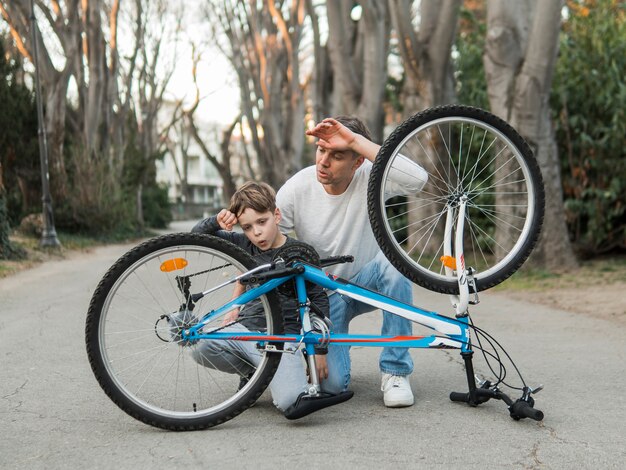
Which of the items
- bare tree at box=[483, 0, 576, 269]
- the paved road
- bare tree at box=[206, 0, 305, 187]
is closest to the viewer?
the paved road

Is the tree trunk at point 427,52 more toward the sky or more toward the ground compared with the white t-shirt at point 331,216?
more toward the sky

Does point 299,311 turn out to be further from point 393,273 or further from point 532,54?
point 532,54

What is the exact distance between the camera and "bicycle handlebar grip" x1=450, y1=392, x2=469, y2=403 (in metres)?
3.59

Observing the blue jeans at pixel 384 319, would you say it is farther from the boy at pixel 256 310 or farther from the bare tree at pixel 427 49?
the bare tree at pixel 427 49

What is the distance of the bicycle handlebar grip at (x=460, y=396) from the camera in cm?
359

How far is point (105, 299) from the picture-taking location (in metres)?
3.15

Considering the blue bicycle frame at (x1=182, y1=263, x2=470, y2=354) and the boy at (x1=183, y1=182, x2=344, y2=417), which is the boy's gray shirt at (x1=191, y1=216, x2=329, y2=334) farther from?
the blue bicycle frame at (x1=182, y1=263, x2=470, y2=354)

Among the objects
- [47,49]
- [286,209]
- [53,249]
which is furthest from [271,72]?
[286,209]

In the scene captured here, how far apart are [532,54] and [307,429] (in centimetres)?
724

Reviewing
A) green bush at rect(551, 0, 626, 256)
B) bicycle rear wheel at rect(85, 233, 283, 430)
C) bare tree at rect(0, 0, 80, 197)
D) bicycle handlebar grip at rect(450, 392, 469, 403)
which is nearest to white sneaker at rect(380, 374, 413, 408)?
bicycle handlebar grip at rect(450, 392, 469, 403)

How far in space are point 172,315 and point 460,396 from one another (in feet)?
4.67

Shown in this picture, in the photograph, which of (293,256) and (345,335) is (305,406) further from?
(293,256)

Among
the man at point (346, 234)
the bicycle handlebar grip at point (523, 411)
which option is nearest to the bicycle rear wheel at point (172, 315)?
the man at point (346, 234)

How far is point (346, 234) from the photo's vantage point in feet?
12.5
